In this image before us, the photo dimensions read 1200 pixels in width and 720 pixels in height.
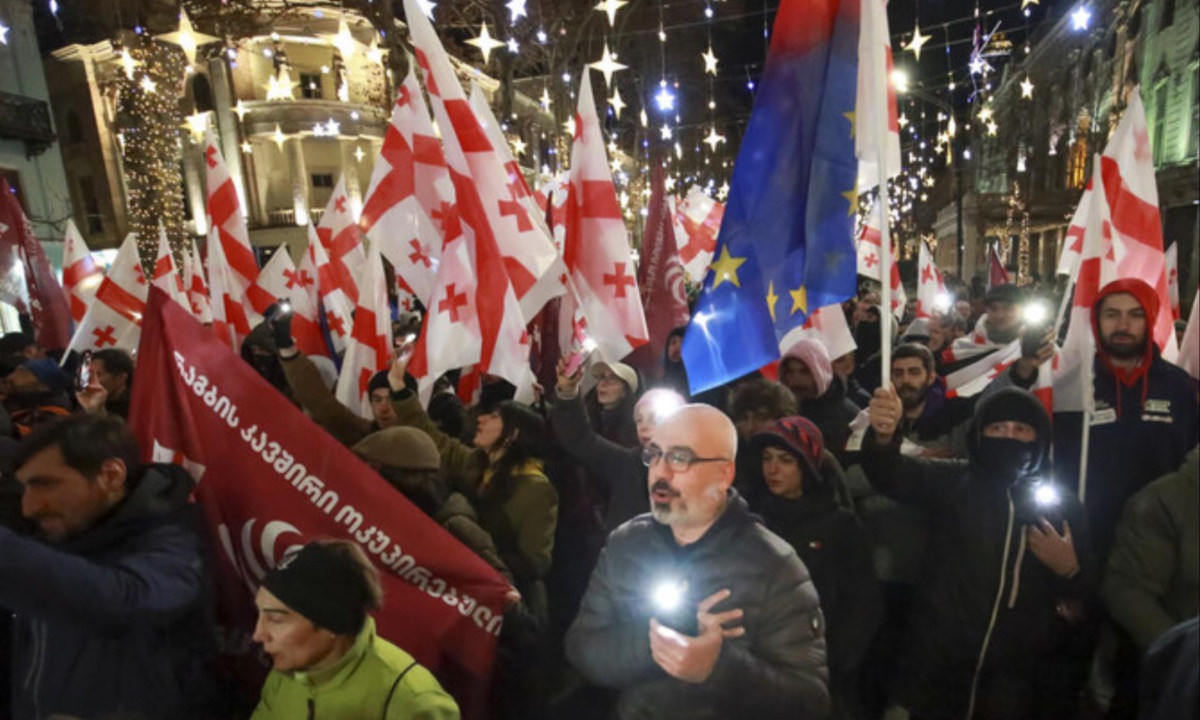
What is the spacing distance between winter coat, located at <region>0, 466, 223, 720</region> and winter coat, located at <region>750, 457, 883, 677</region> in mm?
2086

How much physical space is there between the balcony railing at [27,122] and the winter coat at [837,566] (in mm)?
22405

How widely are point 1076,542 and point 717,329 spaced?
5.46 feet

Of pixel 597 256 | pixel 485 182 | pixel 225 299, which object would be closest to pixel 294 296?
pixel 225 299

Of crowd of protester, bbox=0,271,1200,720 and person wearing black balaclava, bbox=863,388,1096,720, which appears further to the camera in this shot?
person wearing black balaclava, bbox=863,388,1096,720

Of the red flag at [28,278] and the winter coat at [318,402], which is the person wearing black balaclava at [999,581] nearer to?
the winter coat at [318,402]

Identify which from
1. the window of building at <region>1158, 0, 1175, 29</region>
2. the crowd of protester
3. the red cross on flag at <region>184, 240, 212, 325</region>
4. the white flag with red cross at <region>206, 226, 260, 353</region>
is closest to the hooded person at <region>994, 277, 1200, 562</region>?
the crowd of protester

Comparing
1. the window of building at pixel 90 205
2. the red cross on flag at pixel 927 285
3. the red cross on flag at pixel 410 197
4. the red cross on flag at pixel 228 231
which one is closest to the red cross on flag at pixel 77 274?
the red cross on flag at pixel 228 231

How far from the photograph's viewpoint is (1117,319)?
140 inches

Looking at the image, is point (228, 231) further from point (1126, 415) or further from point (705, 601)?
point (1126, 415)

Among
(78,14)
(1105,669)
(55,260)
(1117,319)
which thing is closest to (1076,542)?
(1105,669)

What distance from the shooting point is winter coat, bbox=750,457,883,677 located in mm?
2832

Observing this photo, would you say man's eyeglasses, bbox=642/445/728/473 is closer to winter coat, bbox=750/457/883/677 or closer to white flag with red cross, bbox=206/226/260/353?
winter coat, bbox=750/457/883/677

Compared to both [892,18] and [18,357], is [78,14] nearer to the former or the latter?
[18,357]

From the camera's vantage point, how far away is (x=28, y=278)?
6930 millimetres
